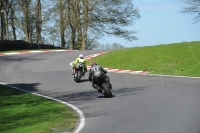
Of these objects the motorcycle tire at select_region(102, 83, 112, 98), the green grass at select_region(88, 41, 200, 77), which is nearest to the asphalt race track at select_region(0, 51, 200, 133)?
the motorcycle tire at select_region(102, 83, 112, 98)

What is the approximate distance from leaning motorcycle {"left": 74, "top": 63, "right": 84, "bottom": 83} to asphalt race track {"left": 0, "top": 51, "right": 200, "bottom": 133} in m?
0.26

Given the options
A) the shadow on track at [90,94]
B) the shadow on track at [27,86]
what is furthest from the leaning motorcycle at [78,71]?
the shadow on track at [90,94]

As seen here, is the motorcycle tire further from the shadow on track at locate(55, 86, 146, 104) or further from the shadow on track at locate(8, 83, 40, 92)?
the shadow on track at locate(8, 83, 40, 92)

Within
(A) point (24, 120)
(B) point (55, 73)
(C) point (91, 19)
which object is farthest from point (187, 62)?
(C) point (91, 19)

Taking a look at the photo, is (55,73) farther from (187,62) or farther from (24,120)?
(24,120)

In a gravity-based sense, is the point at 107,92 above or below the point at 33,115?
above

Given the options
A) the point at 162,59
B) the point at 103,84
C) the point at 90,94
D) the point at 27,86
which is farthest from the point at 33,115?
the point at 162,59

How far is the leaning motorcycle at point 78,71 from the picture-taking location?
19812mm

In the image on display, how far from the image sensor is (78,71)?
20.1m

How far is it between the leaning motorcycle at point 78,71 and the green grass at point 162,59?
5016 mm

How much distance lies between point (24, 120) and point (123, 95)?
203 inches

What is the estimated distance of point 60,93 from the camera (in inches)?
651

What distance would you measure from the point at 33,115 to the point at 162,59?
1724cm

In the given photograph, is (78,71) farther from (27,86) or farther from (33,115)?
(33,115)
